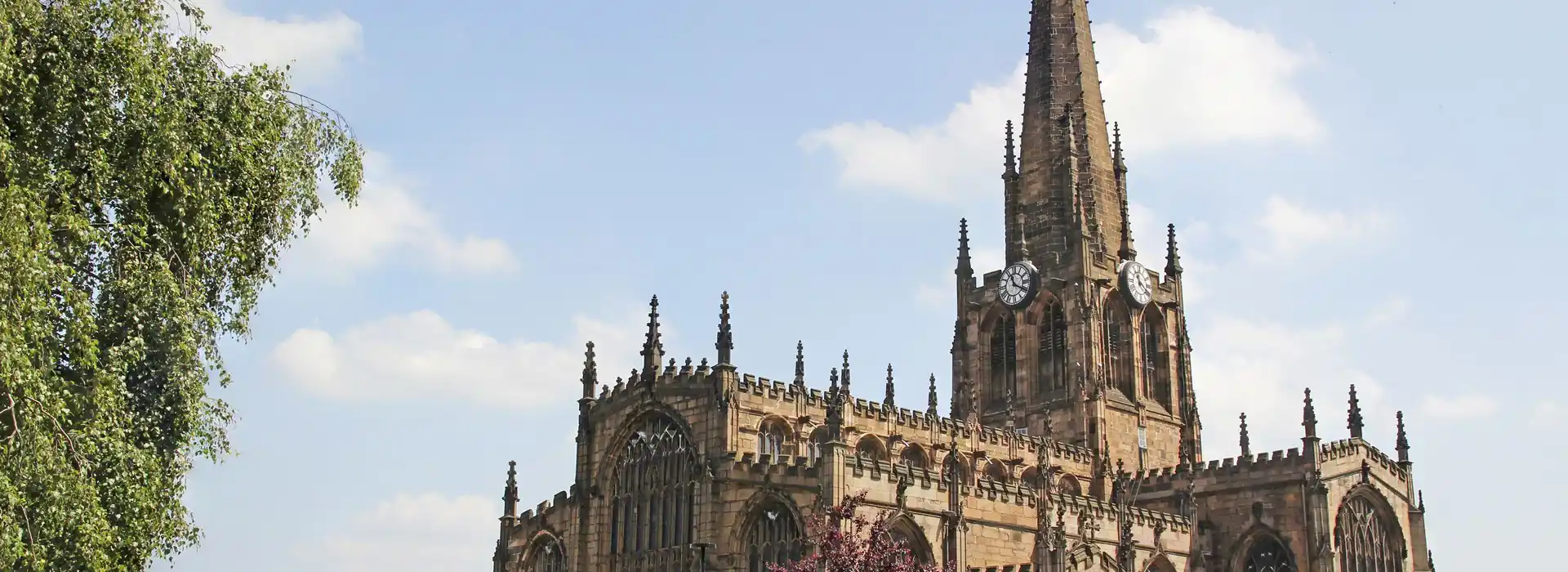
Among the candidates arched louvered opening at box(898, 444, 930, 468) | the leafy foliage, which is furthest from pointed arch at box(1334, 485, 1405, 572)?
the leafy foliage

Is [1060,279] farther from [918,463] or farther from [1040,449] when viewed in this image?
[918,463]

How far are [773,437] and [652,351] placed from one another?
4.74 m

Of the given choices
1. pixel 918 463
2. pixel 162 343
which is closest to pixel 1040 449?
pixel 918 463

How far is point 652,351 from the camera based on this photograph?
4788 centimetres

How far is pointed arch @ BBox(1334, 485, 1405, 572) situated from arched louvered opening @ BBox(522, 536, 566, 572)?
86.8ft

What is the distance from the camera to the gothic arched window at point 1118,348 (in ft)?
205

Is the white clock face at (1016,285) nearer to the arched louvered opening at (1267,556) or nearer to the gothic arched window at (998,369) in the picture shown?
the gothic arched window at (998,369)

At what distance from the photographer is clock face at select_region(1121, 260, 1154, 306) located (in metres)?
63.5

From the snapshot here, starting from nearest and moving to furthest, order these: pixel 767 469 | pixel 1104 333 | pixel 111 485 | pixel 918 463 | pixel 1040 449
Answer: pixel 111 485 → pixel 767 469 → pixel 918 463 → pixel 1040 449 → pixel 1104 333

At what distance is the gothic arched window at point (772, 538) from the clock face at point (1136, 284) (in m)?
26.4

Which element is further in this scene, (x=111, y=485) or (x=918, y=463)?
(x=918, y=463)

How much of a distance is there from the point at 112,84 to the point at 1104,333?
47.3 metres

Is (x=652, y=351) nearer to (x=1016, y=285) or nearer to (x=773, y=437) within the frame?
(x=773, y=437)

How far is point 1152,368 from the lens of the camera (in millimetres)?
64188
